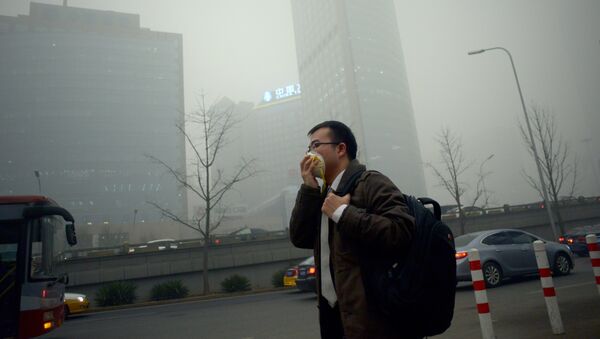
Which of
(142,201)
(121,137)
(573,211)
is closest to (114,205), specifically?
(142,201)

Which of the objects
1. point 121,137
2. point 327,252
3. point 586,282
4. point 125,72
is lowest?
point 586,282

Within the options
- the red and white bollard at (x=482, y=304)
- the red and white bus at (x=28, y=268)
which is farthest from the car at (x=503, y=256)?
the red and white bus at (x=28, y=268)

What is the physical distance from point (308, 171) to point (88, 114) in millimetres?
121848

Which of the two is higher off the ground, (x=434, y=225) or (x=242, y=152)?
(x=242, y=152)

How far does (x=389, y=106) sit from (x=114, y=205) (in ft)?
273

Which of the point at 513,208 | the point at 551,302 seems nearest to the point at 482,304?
the point at 551,302

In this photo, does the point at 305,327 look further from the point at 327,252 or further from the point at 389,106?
the point at 389,106

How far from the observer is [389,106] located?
113 m

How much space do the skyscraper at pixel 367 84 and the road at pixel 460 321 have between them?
91.6 m

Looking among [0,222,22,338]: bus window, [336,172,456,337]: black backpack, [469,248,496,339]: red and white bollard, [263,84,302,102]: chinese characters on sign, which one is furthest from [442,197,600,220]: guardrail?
[263,84,302,102]: chinese characters on sign

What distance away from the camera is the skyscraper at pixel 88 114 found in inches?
3922

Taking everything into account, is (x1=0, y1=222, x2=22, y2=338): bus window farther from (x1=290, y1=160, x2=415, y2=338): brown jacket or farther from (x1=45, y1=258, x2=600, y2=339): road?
(x1=290, y1=160, x2=415, y2=338): brown jacket

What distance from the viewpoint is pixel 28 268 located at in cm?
623

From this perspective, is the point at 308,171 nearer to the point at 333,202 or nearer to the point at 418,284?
the point at 333,202
